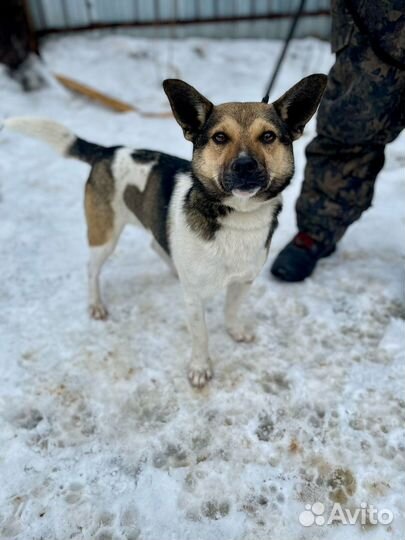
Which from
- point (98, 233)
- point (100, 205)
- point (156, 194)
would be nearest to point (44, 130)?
point (100, 205)

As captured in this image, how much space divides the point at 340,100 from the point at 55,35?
5052 mm

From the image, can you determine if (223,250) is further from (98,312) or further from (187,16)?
(187,16)

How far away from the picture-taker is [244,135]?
6.55 feet

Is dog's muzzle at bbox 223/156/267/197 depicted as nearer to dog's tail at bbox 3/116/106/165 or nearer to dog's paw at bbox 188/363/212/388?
dog's paw at bbox 188/363/212/388

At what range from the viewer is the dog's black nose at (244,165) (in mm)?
1873

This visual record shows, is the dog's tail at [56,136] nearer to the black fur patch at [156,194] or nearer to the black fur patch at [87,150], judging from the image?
the black fur patch at [87,150]

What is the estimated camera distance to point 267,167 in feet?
6.54

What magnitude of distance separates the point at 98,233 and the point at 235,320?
1046 millimetres

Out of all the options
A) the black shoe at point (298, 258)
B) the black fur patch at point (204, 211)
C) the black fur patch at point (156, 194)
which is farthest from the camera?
the black shoe at point (298, 258)

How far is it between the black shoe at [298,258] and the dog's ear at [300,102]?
1183 mm

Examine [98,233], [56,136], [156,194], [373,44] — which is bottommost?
[98,233]

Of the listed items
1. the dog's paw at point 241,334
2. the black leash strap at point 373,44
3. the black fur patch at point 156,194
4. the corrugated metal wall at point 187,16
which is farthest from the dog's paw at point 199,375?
the corrugated metal wall at point 187,16

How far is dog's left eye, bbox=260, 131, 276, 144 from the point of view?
6.63ft

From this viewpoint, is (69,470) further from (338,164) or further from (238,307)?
(338,164)
